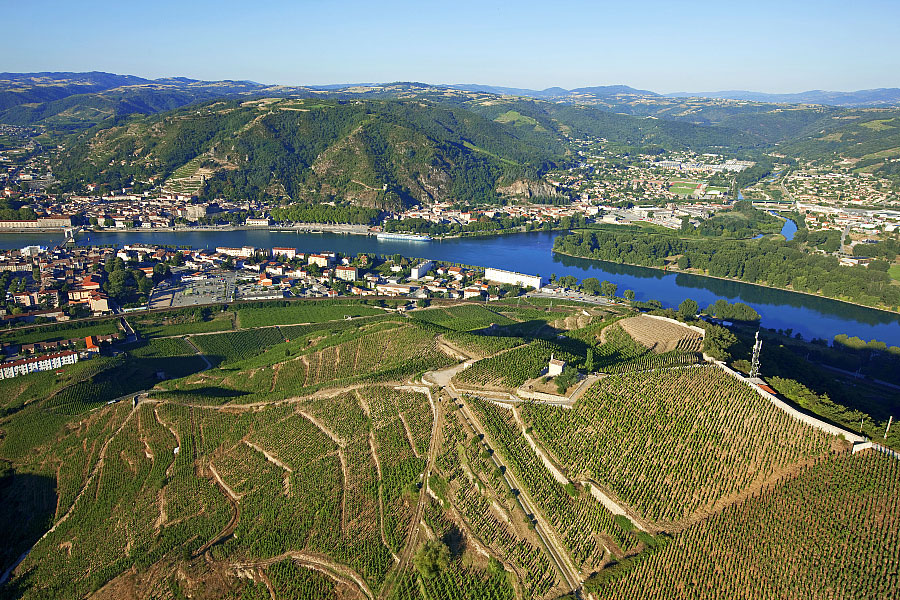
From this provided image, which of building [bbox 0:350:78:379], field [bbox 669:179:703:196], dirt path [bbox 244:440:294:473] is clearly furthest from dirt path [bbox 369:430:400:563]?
field [bbox 669:179:703:196]

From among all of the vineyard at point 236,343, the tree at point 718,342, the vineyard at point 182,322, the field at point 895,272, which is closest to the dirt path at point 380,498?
the tree at point 718,342

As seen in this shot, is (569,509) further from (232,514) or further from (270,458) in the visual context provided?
(270,458)

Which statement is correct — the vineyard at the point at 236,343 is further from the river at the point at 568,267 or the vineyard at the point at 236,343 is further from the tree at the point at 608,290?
the river at the point at 568,267

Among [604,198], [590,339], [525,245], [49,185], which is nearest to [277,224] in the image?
[525,245]

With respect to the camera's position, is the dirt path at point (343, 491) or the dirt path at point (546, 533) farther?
the dirt path at point (343, 491)

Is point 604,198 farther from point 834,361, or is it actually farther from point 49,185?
point 49,185

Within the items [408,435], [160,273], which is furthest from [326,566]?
[160,273]
